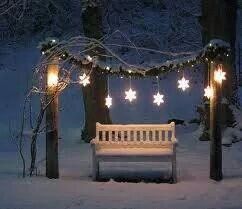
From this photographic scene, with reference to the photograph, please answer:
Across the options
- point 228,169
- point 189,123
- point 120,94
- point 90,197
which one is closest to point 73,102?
point 120,94

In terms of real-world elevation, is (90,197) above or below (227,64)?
below

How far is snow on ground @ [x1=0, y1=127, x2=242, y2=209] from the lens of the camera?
29.8ft

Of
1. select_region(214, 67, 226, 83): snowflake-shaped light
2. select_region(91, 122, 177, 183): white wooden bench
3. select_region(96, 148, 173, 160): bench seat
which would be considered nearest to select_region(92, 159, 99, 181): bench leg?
select_region(91, 122, 177, 183): white wooden bench

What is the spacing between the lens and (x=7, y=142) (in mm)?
18875

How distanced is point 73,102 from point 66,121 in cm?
243

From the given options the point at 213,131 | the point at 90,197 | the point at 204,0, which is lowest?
the point at 90,197

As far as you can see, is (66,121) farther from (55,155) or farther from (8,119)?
(55,155)

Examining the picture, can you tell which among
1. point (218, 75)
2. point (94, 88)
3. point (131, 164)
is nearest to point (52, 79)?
point (131, 164)

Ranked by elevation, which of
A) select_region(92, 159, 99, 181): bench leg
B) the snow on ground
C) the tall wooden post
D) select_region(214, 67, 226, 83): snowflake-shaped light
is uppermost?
select_region(214, 67, 226, 83): snowflake-shaped light

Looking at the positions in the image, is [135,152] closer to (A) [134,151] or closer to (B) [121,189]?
(A) [134,151]

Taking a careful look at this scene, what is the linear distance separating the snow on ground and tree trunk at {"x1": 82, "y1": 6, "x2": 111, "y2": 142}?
3.04m

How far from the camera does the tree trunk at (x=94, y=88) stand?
1744cm

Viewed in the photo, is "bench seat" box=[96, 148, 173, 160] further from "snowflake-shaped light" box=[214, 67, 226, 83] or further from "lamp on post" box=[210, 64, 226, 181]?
"snowflake-shaped light" box=[214, 67, 226, 83]

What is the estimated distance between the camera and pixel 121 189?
34.2ft
